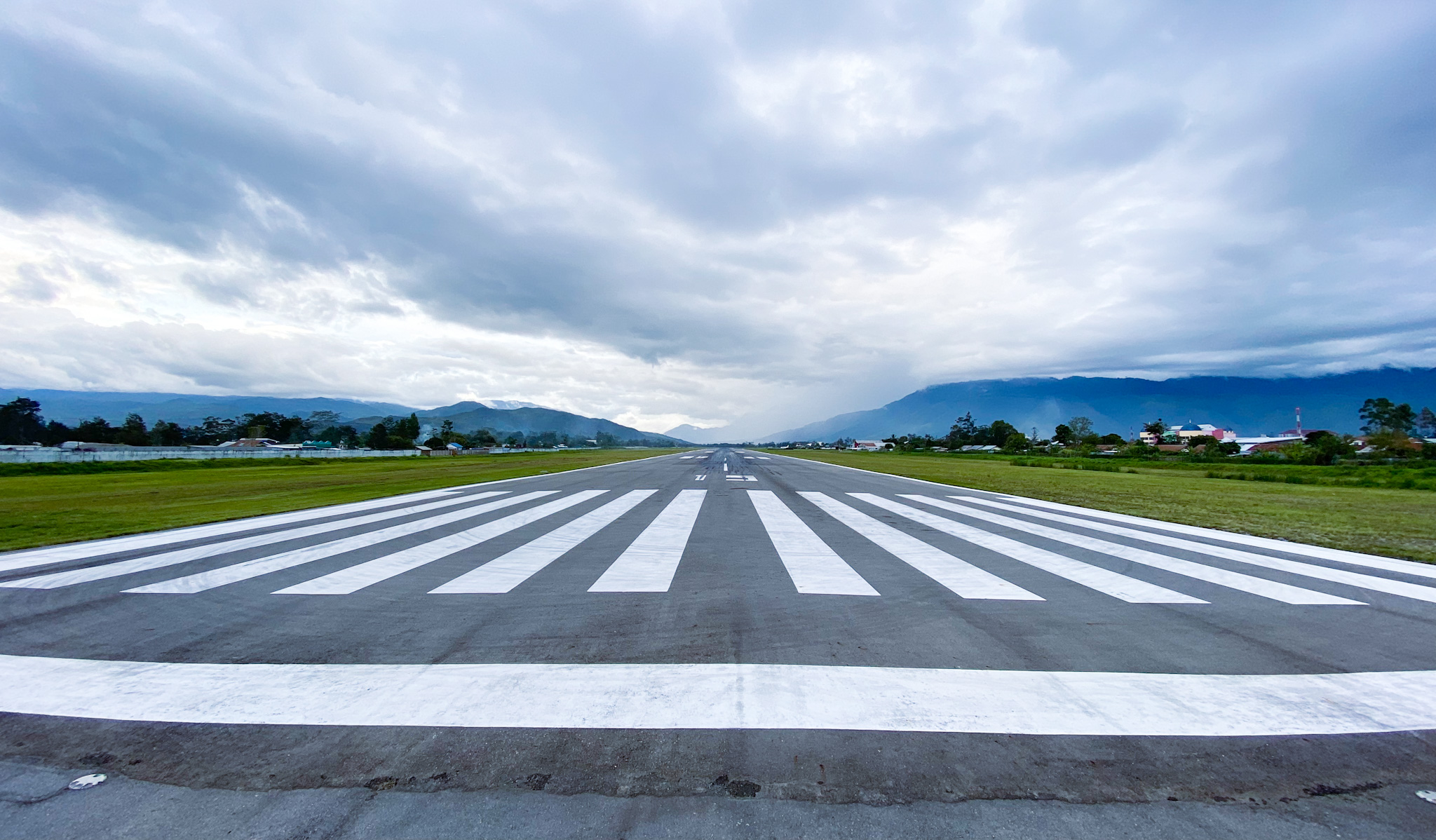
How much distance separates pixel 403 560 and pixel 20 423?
14723 centimetres

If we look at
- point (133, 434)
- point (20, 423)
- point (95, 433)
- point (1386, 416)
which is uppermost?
point (1386, 416)

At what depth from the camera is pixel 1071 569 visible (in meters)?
5.65

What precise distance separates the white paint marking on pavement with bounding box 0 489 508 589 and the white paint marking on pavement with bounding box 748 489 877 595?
20.5ft

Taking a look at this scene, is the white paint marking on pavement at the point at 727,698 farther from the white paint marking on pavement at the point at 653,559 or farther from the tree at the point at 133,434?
the tree at the point at 133,434

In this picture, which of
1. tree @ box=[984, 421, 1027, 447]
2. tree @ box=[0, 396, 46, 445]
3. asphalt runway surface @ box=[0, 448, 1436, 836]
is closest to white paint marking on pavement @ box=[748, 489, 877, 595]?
asphalt runway surface @ box=[0, 448, 1436, 836]

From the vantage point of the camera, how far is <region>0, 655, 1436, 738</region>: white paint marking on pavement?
103 inches

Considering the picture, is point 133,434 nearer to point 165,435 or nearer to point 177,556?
point 165,435

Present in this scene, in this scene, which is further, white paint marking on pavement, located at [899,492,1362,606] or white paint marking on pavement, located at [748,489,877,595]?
white paint marking on pavement, located at [748,489,877,595]

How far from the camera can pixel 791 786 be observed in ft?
6.98

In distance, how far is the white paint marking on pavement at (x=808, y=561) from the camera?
4883 mm

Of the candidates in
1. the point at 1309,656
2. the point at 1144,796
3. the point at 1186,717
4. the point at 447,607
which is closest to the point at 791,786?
the point at 1144,796

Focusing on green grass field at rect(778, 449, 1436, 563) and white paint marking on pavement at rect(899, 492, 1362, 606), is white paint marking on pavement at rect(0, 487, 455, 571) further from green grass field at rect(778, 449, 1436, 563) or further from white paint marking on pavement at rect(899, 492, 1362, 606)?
green grass field at rect(778, 449, 1436, 563)

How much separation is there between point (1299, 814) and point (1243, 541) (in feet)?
24.2

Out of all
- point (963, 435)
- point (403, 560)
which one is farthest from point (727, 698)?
point (963, 435)
